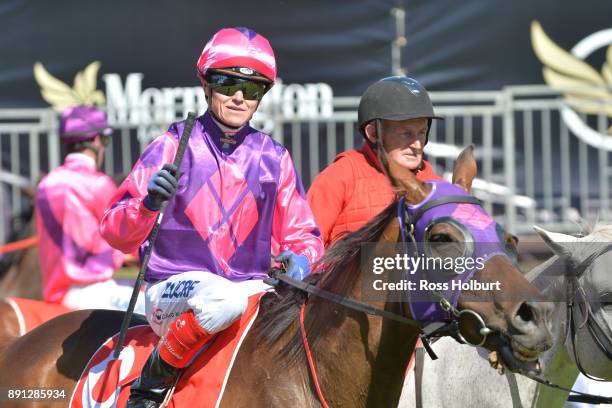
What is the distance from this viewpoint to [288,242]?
13.6 ft

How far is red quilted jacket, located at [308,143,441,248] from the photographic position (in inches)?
194

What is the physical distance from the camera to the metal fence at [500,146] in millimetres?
9391

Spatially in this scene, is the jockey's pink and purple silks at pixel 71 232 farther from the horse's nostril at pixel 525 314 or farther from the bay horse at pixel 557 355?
the horse's nostril at pixel 525 314

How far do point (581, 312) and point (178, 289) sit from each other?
1.73m

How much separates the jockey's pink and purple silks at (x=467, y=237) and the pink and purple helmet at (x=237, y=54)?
998mm

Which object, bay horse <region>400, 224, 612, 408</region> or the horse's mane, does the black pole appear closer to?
the horse's mane

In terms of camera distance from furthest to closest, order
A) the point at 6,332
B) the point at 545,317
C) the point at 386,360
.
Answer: the point at 6,332 → the point at 386,360 → the point at 545,317

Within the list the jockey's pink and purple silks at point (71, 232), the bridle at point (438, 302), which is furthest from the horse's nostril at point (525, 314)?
the jockey's pink and purple silks at point (71, 232)

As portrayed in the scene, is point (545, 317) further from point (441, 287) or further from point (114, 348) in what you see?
point (114, 348)

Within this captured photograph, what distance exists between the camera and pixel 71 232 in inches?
274

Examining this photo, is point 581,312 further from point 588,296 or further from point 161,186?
point 161,186

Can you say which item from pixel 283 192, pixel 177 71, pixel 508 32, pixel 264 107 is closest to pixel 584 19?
pixel 508 32

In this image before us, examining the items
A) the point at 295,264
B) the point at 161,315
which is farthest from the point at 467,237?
the point at 161,315

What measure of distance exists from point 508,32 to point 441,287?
276 inches
